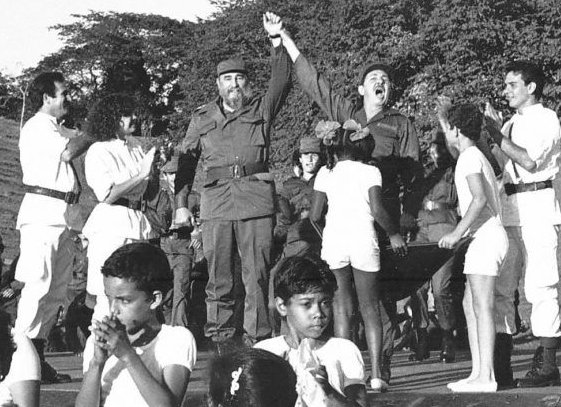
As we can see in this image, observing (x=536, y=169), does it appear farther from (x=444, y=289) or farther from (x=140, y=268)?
(x=140, y=268)

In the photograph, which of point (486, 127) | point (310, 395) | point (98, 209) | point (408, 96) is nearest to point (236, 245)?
point (98, 209)

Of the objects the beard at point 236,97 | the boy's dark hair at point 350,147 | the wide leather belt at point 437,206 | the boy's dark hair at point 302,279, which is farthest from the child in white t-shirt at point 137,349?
the wide leather belt at point 437,206

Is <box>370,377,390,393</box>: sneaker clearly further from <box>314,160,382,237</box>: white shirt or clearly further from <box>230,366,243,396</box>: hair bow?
<box>230,366,243,396</box>: hair bow

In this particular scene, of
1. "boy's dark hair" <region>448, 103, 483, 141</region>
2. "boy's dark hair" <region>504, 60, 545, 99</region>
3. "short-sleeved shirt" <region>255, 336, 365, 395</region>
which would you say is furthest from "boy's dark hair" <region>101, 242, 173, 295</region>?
"boy's dark hair" <region>504, 60, 545, 99</region>

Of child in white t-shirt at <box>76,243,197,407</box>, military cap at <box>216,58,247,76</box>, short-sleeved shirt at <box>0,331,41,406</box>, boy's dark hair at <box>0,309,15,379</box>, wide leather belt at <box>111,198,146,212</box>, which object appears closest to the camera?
boy's dark hair at <box>0,309,15,379</box>

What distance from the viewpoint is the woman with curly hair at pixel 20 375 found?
178 inches

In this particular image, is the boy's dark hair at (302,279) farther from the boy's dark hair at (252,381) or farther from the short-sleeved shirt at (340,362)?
the boy's dark hair at (252,381)

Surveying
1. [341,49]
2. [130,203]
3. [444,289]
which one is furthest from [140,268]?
[341,49]

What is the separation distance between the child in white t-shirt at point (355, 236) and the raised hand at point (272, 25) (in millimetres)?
1009

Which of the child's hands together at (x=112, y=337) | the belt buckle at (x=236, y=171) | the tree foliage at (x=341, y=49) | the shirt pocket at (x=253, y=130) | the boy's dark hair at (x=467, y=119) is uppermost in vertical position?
the tree foliage at (x=341, y=49)

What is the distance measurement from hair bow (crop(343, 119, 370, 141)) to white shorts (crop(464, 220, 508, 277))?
1.00 m

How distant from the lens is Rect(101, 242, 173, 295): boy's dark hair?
4.94 meters

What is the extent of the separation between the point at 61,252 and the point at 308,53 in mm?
27254

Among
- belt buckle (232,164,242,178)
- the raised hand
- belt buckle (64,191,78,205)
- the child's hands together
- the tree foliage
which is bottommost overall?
the child's hands together
